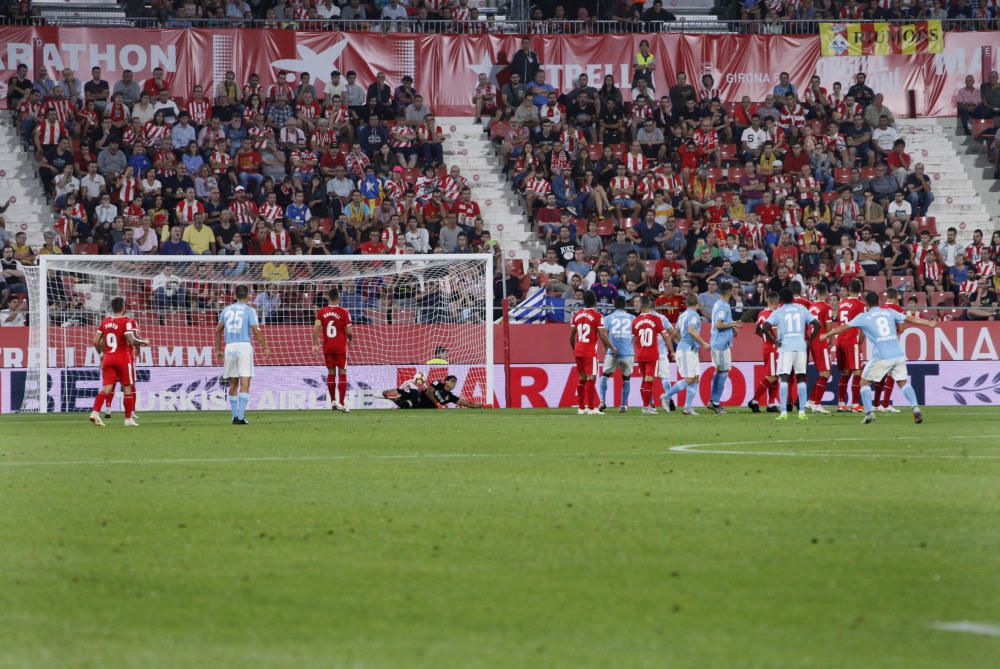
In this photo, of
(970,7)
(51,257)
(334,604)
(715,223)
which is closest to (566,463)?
(334,604)

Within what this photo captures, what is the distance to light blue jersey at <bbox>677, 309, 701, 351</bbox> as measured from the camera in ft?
84.4

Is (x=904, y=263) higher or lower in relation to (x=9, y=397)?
higher

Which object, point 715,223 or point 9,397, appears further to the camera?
point 715,223

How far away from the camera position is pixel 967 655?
5.41 metres

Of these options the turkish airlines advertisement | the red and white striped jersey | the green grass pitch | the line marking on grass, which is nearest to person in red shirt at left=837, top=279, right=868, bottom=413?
the turkish airlines advertisement

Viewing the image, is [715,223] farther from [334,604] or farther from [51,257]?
[334,604]

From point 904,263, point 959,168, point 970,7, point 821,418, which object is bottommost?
point 821,418

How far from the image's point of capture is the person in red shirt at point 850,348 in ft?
82.3

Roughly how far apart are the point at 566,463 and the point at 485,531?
16.5 feet

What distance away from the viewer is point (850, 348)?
25641mm

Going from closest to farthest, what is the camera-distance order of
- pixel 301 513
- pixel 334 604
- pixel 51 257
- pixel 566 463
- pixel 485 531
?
pixel 334 604, pixel 485 531, pixel 301 513, pixel 566 463, pixel 51 257

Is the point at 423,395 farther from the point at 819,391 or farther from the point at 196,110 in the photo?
the point at 196,110


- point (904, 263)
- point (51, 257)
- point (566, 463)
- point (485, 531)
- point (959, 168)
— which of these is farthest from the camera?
point (959, 168)

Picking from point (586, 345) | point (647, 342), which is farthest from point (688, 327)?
point (586, 345)
